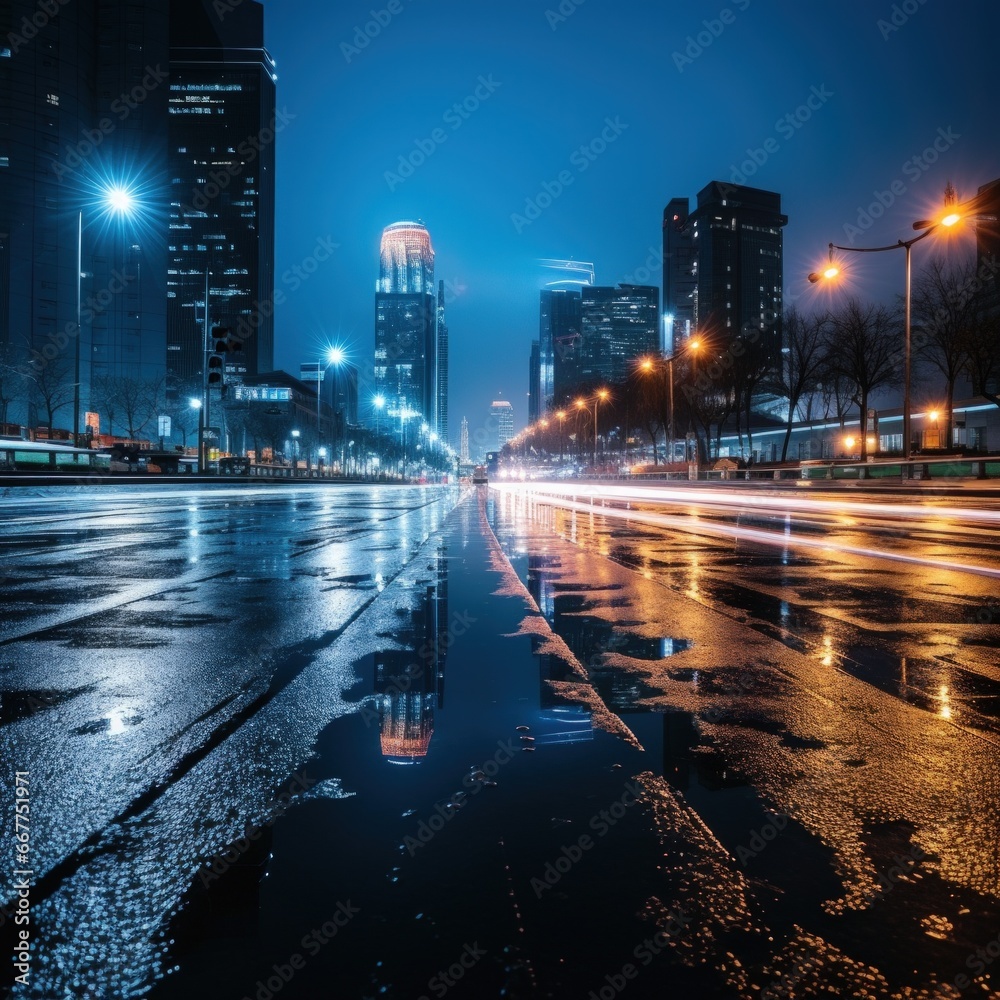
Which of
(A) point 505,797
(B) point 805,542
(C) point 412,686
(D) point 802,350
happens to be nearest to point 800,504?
(B) point 805,542

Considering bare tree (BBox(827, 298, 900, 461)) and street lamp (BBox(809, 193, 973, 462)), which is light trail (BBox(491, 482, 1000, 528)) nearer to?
street lamp (BBox(809, 193, 973, 462))

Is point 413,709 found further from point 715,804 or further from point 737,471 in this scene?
point 737,471

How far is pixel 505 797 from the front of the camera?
3.03 meters

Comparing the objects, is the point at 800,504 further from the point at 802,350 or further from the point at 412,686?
the point at 802,350

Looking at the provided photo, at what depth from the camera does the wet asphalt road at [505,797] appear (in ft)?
6.65

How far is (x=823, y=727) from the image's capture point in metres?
3.94

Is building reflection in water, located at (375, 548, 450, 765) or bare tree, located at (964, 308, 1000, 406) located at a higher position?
bare tree, located at (964, 308, 1000, 406)

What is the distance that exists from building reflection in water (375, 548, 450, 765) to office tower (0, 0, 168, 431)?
89.7 meters

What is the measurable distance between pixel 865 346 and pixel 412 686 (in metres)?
75.4

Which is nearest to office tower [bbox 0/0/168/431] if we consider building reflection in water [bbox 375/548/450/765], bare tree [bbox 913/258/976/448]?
bare tree [bbox 913/258/976/448]

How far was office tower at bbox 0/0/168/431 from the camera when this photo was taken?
3656 inches

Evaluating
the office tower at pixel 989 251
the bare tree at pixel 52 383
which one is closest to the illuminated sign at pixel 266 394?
the bare tree at pixel 52 383

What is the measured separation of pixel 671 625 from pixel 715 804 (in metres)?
3.86

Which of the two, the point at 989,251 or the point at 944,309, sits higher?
the point at 989,251
